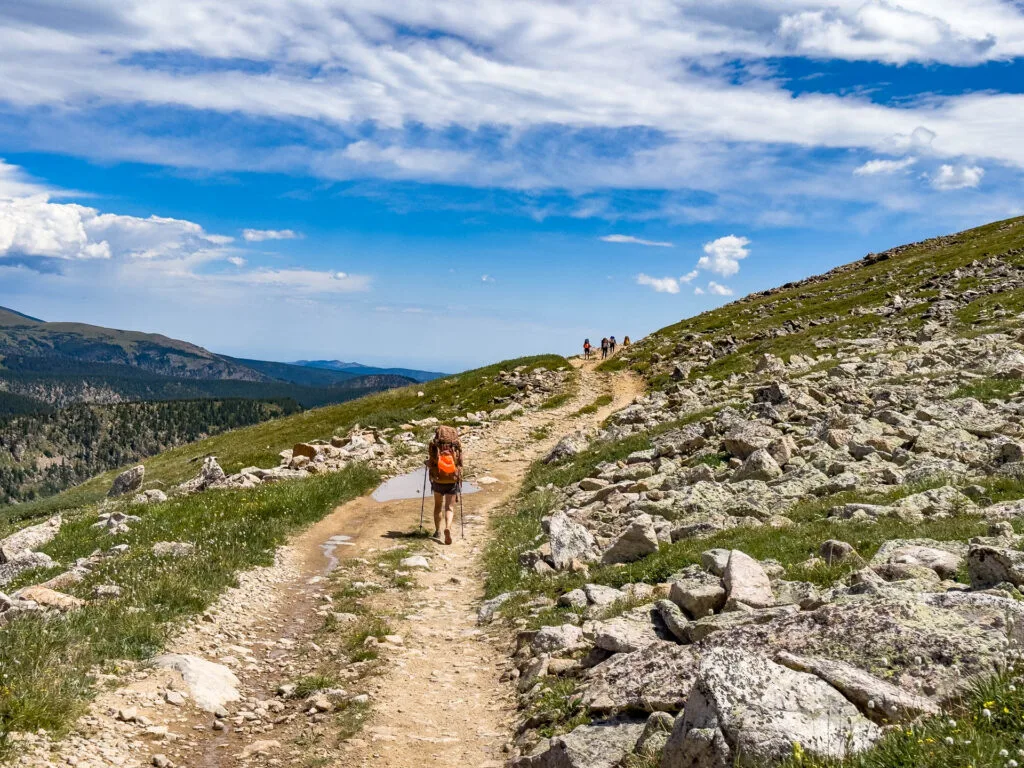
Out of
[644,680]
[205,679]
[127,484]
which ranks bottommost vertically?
[127,484]

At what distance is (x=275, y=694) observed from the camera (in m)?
10.5

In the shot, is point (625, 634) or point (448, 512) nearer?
point (625, 634)

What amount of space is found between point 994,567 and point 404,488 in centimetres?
2241

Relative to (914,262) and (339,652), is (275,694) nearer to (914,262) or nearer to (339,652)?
(339,652)

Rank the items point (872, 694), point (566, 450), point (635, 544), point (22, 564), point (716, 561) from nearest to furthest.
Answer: point (872, 694), point (716, 561), point (635, 544), point (22, 564), point (566, 450)

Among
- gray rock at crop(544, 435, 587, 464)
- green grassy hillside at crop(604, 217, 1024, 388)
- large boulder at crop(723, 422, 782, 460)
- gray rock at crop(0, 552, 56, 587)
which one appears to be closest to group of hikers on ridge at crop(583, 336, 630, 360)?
green grassy hillside at crop(604, 217, 1024, 388)

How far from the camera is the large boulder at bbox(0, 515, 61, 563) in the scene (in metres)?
17.7

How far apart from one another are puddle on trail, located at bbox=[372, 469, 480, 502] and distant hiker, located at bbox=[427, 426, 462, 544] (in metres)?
5.56

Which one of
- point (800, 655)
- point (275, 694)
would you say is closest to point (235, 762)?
point (275, 694)

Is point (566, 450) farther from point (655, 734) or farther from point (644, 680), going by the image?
point (655, 734)

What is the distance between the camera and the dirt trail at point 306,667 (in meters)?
8.56

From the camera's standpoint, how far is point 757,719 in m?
5.61

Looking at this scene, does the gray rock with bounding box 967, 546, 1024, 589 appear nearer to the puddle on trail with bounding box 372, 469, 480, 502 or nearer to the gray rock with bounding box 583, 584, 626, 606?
the gray rock with bounding box 583, 584, 626, 606

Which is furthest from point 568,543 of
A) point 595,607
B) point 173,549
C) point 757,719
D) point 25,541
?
point 25,541
